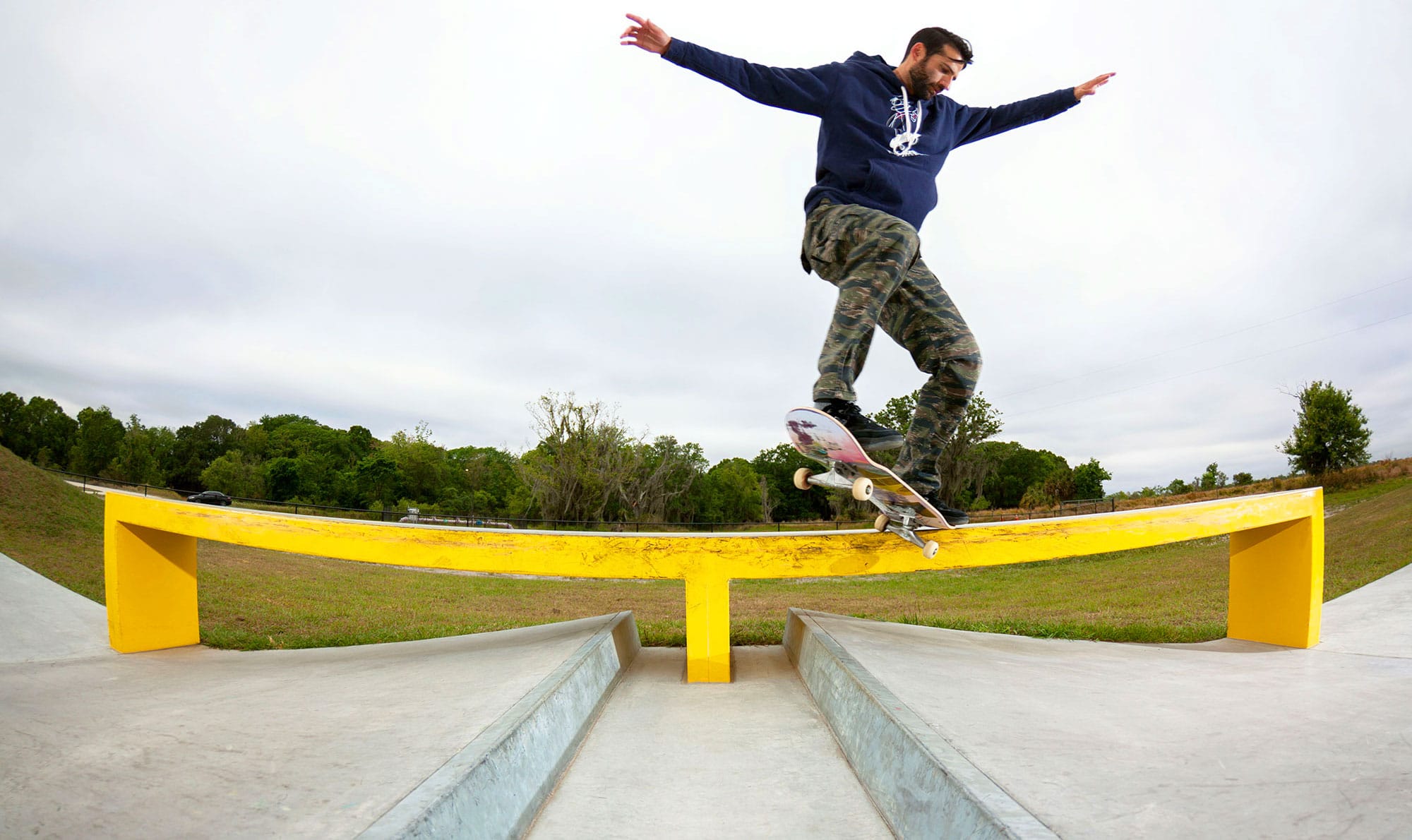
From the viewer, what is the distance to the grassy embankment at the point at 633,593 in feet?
20.7

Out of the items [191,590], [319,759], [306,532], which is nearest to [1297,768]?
[319,759]

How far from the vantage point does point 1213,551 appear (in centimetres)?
1661

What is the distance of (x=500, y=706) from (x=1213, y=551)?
19.8 m

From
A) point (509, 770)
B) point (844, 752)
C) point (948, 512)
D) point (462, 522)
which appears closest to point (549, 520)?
point (462, 522)

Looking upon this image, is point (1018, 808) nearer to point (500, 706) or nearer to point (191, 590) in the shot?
point (500, 706)

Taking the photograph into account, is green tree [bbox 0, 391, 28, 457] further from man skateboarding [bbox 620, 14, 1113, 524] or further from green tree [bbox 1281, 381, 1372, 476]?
green tree [bbox 1281, 381, 1372, 476]

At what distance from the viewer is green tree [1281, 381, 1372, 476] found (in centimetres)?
2631

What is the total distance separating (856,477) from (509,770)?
85.3 inches

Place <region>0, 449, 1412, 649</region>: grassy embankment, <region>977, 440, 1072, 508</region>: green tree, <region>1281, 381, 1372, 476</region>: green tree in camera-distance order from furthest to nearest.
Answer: <region>977, 440, 1072, 508</region>: green tree, <region>1281, 381, 1372, 476</region>: green tree, <region>0, 449, 1412, 649</region>: grassy embankment

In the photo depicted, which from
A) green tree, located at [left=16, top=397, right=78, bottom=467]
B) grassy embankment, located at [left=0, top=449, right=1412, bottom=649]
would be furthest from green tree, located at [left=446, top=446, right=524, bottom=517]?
grassy embankment, located at [left=0, top=449, right=1412, bottom=649]

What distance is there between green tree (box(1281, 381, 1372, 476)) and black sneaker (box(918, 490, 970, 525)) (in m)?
31.6

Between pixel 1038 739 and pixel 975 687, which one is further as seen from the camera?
pixel 975 687

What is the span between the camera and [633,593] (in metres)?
14.1

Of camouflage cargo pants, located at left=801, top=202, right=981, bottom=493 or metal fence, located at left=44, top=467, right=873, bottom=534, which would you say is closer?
camouflage cargo pants, located at left=801, top=202, right=981, bottom=493
